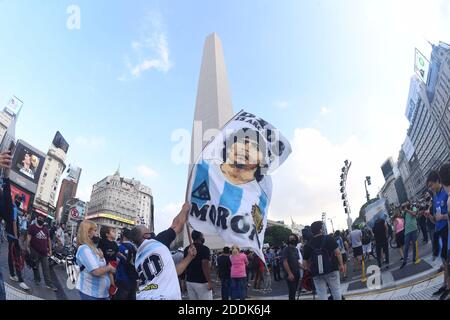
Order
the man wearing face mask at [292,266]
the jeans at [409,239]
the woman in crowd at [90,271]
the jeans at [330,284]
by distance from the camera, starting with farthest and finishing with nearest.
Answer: the man wearing face mask at [292,266] < the jeans at [409,239] < the jeans at [330,284] < the woman in crowd at [90,271]

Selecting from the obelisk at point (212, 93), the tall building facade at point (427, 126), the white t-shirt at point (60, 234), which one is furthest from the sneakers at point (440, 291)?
the obelisk at point (212, 93)

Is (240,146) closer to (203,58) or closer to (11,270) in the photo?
(11,270)

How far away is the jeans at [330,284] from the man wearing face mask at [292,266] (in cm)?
145

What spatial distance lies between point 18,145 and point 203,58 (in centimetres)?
1877

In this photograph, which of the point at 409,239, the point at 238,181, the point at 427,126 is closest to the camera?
the point at 238,181

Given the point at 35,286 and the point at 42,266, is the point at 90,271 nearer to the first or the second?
the point at 35,286

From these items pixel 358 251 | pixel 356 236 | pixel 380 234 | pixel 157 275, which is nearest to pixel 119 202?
pixel 157 275

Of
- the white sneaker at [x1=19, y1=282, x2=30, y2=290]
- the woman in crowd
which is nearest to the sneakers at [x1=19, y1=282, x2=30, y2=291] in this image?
the white sneaker at [x1=19, y1=282, x2=30, y2=290]

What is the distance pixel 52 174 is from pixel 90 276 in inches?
85.1

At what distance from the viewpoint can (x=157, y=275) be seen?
2.16 m

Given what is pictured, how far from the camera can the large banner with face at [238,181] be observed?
3.38 metres

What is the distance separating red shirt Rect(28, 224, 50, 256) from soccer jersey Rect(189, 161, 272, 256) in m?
2.29

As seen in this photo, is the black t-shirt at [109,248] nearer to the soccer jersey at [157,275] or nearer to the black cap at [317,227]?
the soccer jersey at [157,275]
